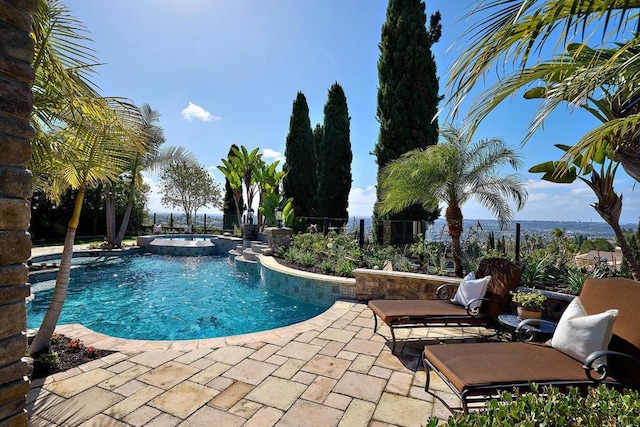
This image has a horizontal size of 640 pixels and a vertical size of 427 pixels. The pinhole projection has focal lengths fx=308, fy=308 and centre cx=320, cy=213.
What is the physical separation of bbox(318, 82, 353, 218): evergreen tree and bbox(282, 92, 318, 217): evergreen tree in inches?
37.9

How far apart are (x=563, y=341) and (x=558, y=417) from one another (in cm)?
187

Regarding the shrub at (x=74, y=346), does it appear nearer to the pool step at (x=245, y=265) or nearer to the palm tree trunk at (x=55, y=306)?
the palm tree trunk at (x=55, y=306)

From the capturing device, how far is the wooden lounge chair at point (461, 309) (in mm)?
4051

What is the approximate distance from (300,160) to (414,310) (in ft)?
54.6

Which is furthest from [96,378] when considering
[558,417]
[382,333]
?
[558,417]

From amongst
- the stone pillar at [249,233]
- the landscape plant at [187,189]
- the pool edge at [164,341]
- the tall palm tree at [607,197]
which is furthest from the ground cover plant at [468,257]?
the landscape plant at [187,189]

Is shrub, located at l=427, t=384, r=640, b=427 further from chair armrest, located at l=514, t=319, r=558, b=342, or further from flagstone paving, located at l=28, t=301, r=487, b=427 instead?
chair armrest, located at l=514, t=319, r=558, b=342

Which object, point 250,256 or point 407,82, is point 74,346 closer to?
point 250,256

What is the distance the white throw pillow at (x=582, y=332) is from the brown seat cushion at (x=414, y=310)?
133 cm

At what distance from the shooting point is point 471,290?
4434 mm

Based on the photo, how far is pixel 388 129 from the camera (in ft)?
→ 40.6

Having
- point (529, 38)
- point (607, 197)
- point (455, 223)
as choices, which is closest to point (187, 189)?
point (455, 223)

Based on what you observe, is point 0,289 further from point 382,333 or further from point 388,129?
point 388,129

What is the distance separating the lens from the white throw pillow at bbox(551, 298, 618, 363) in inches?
101
